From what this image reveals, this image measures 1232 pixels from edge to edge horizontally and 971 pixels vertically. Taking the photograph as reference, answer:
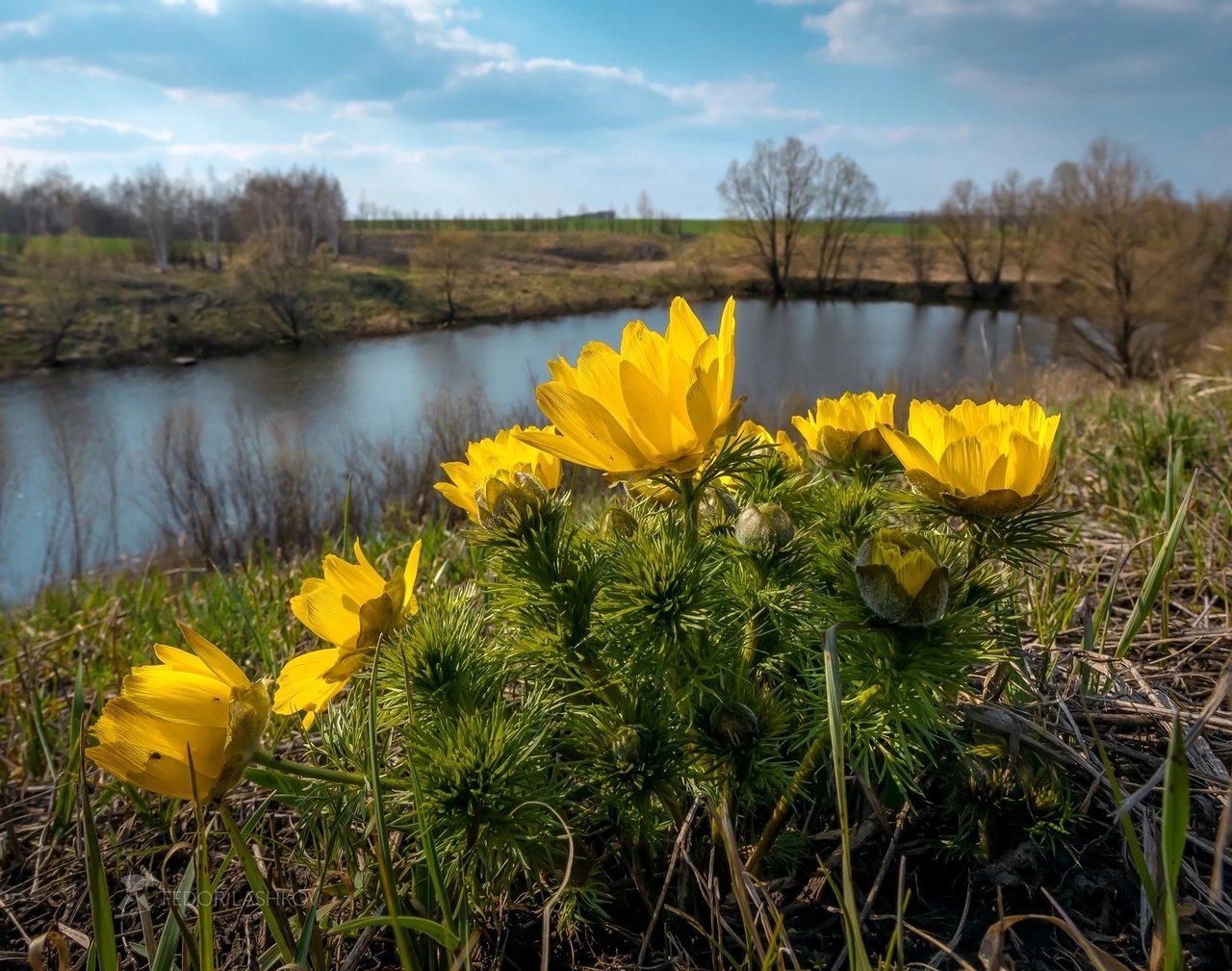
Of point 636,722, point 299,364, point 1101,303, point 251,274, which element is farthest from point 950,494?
point 251,274

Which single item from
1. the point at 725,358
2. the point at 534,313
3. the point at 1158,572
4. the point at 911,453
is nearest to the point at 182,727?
the point at 725,358

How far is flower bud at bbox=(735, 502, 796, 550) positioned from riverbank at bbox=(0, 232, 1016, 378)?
27145 mm

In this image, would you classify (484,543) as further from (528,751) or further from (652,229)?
(652,229)

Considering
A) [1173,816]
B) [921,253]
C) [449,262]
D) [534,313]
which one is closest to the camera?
[1173,816]

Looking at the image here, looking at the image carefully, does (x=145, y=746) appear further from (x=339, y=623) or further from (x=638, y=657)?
(x=638, y=657)

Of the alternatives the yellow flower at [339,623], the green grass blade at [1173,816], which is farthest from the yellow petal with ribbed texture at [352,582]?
the green grass blade at [1173,816]

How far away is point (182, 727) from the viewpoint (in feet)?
2.34

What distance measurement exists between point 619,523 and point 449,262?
3570cm

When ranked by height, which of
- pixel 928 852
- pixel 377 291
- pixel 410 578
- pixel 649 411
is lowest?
pixel 928 852

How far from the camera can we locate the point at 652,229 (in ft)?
194

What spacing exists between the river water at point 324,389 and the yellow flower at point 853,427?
8.75m

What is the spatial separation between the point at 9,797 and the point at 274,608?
72 centimetres

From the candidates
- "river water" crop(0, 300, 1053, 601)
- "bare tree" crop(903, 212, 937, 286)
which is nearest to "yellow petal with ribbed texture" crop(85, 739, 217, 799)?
"river water" crop(0, 300, 1053, 601)

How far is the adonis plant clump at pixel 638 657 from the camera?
0.74 m
